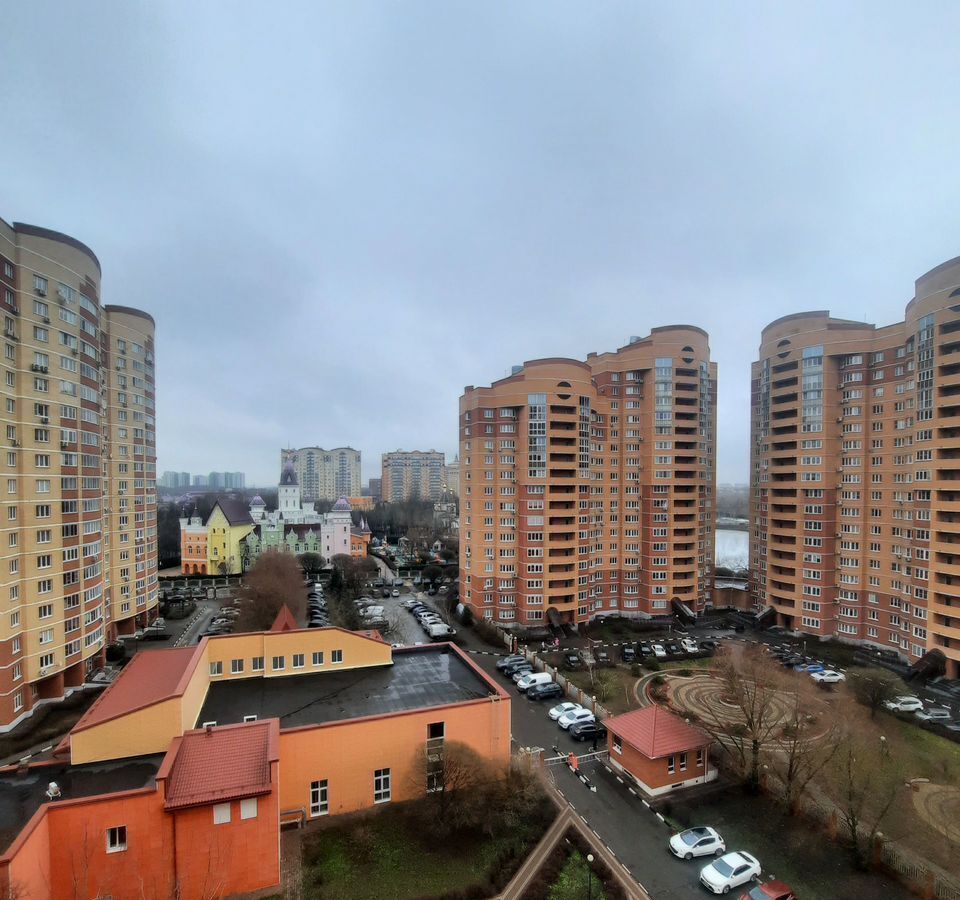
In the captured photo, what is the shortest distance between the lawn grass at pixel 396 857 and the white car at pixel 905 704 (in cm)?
2311

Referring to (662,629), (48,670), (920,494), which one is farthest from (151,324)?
(920,494)

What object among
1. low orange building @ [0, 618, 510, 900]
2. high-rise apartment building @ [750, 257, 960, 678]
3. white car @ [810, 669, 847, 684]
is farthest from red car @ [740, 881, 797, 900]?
high-rise apartment building @ [750, 257, 960, 678]

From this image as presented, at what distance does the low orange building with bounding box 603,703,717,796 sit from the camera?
19.8 meters

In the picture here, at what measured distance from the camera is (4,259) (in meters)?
26.1

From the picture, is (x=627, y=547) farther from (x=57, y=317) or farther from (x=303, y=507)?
(x=303, y=507)

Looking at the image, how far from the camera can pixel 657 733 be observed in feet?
66.0

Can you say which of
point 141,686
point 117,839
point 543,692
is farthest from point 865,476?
point 117,839

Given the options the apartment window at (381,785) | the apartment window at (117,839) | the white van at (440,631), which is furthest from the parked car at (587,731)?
the apartment window at (117,839)

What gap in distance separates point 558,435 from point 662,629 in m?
19.3

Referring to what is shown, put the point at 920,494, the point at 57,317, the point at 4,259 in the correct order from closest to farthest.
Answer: the point at 4,259 → the point at 57,317 → the point at 920,494

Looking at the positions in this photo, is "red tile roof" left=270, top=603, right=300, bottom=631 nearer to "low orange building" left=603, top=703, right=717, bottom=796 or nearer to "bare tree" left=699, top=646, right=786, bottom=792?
"low orange building" left=603, top=703, right=717, bottom=796

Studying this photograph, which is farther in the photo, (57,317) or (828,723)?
(57,317)

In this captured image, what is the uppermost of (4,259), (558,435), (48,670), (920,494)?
(4,259)

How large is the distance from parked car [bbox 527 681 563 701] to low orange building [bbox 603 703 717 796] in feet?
25.7
